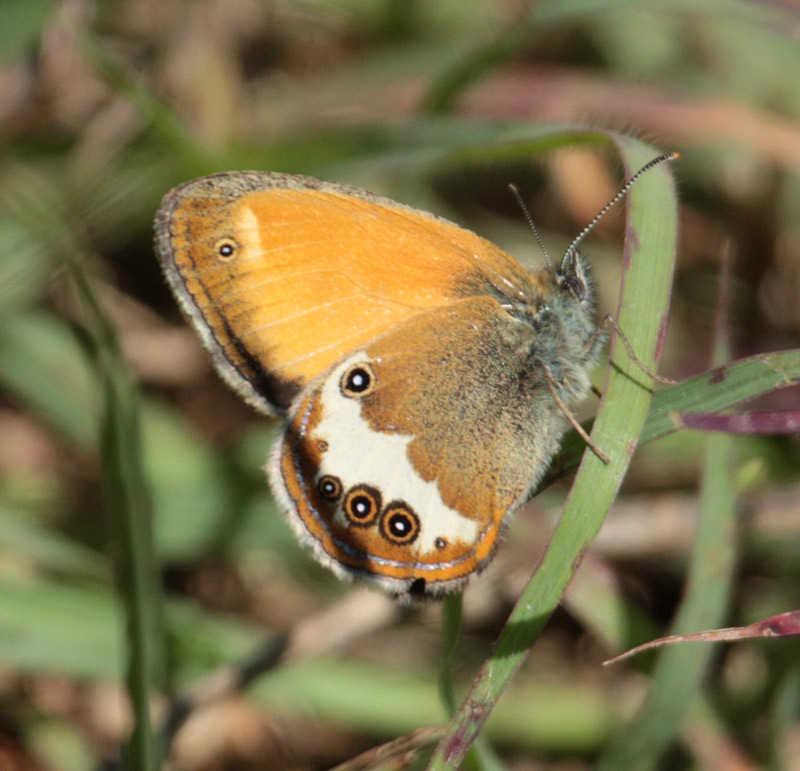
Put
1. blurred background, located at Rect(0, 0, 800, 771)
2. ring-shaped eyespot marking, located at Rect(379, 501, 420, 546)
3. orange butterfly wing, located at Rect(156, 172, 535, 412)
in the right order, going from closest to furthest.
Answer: ring-shaped eyespot marking, located at Rect(379, 501, 420, 546), orange butterfly wing, located at Rect(156, 172, 535, 412), blurred background, located at Rect(0, 0, 800, 771)

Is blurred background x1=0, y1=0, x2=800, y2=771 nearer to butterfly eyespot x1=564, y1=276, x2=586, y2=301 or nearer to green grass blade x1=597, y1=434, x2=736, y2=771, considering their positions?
green grass blade x1=597, y1=434, x2=736, y2=771

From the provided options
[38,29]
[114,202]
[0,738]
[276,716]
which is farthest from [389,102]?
[0,738]

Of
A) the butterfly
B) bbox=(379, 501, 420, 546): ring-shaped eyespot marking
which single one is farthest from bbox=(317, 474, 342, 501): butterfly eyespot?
bbox=(379, 501, 420, 546): ring-shaped eyespot marking

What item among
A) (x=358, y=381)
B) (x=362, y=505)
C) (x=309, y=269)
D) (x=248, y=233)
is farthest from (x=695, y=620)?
(x=248, y=233)

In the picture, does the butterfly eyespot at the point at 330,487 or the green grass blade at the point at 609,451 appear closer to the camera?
the green grass blade at the point at 609,451

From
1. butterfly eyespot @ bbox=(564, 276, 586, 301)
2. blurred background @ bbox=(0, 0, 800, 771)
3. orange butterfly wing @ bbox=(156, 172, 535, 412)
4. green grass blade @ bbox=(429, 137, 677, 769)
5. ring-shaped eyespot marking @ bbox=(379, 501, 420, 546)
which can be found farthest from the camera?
blurred background @ bbox=(0, 0, 800, 771)

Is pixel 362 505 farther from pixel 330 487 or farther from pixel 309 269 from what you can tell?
pixel 309 269

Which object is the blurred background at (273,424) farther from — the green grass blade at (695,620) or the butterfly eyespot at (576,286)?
the butterfly eyespot at (576,286)

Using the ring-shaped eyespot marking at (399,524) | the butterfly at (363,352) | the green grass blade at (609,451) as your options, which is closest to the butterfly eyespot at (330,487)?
the butterfly at (363,352)

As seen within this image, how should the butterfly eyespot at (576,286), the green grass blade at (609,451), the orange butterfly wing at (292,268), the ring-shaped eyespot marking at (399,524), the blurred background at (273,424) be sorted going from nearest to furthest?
A: 1. the green grass blade at (609,451)
2. the ring-shaped eyespot marking at (399,524)
3. the orange butterfly wing at (292,268)
4. the butterfly eyespot at (576,286)
5. the blurred background at (273,424)
